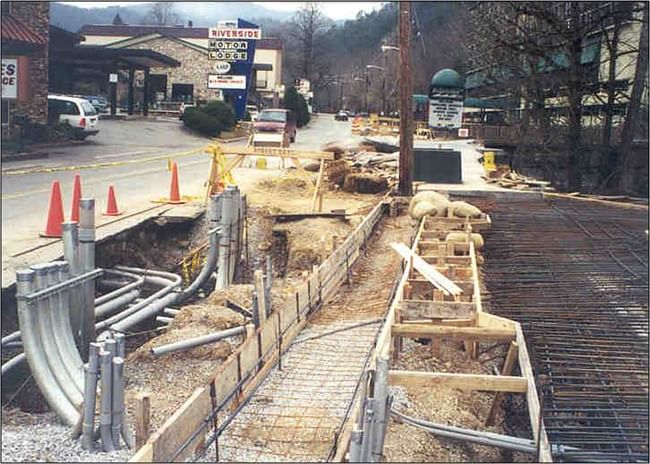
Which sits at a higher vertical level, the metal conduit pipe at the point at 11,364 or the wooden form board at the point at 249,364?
the wooden form board at the point at 249,364

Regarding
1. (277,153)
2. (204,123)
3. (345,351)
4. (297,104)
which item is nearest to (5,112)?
(204,123)

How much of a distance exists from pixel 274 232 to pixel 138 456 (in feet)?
32.4

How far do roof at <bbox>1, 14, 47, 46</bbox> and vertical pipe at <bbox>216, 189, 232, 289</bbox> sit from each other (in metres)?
14.4

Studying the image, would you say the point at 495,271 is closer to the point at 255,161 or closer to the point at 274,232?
the point at 274,232

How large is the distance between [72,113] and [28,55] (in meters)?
2.38

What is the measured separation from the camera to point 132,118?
124ft

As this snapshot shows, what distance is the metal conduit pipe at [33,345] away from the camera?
586 centimetres

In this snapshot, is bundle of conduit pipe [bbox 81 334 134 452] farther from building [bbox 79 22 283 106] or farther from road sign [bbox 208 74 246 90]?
building [bbox 79 22 283 106]

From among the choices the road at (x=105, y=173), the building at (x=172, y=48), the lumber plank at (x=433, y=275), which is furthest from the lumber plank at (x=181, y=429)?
the building at (x=172, y=48)

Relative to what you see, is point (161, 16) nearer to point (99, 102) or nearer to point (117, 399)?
point (99, 102)

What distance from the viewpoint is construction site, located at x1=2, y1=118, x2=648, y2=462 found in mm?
5105

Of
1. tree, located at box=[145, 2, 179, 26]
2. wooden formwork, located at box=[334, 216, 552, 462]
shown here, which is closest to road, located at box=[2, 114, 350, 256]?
wooden formwork, located at box=[334, 216, 552, 462]

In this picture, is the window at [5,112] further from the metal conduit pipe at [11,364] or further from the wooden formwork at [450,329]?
the metal conduit pipe at [11,364]

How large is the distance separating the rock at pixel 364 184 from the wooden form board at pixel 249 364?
7.74 meters
